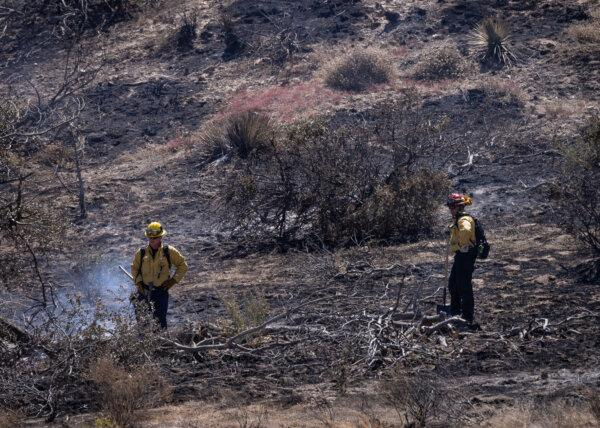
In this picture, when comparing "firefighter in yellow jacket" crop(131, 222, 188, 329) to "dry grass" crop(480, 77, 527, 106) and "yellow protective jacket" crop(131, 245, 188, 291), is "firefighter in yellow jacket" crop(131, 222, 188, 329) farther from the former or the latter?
"dry grass" crop(480, 77, 527, 106)

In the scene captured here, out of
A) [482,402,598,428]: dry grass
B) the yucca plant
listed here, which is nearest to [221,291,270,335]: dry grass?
[482,402,598,428]: dry grass

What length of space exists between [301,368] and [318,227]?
606cm

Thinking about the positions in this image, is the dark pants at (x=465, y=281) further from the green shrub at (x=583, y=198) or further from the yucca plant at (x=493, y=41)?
the yucca plant at (x=493, y=41)

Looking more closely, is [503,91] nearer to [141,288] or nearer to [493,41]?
[493,41]

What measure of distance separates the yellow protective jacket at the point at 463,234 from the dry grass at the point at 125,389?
3.23 meters

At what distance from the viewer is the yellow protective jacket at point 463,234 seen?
9930mm

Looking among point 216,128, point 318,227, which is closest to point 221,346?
point 318,227

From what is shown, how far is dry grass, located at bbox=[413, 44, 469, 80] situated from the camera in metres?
22.2

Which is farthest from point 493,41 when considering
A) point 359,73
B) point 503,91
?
point 359,73

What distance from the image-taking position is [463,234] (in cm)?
992

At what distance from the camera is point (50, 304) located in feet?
42.3

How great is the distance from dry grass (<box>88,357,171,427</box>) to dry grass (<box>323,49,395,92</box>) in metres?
14.5

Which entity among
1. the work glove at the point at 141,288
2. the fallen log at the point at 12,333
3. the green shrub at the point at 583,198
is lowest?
the green shrub at the point at 583,198

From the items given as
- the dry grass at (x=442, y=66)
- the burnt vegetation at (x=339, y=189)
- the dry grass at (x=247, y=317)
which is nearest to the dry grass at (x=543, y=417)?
the dry grass at (x=247, y=317)
